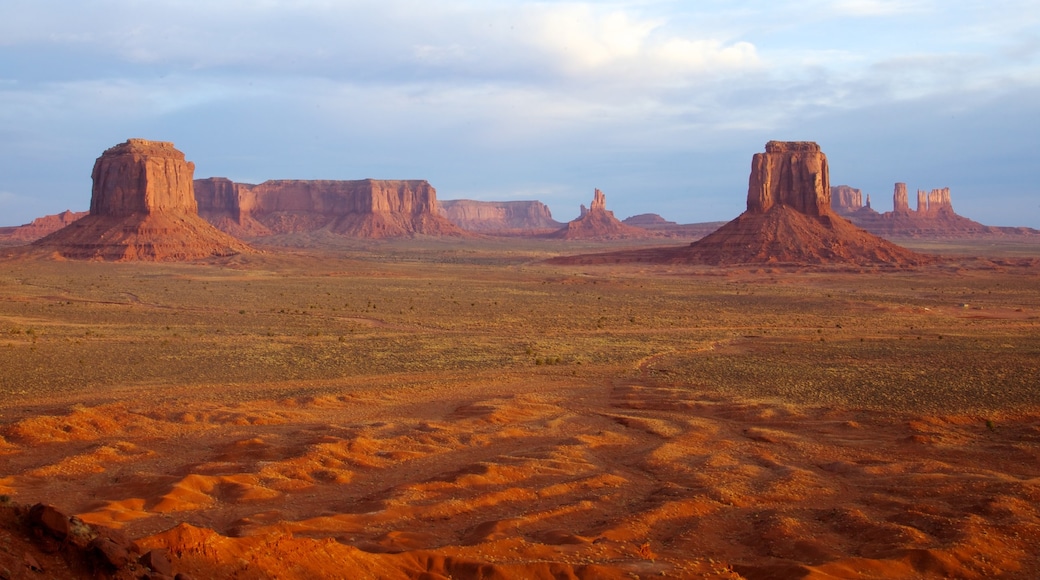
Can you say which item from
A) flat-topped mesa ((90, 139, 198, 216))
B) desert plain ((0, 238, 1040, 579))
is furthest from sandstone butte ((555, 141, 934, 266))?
desert plain ((0, 238, 1040, 579))

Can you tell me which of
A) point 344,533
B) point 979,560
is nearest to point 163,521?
point 344,533

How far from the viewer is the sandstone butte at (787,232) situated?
285ft

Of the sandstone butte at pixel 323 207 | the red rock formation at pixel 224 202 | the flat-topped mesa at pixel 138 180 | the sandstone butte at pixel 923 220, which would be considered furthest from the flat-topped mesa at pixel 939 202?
the flat-topped mesa at pixel 138 180

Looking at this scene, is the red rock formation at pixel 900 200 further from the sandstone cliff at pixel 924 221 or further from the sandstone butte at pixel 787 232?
the sandstone butte at pixel 787 232

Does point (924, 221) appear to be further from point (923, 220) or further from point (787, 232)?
point (787, 232)

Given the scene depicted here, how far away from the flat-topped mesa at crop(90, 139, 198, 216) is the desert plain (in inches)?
2453

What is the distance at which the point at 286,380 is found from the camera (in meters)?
23.5

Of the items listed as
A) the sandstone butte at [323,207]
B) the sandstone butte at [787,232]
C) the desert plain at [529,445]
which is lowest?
the desert plain at [529,445]

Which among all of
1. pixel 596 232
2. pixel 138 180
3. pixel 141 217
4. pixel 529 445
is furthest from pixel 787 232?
pixel 596 232

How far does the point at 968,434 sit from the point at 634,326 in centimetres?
2115

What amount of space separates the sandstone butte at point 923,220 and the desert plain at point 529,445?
15133 cm

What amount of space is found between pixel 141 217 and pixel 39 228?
251ft

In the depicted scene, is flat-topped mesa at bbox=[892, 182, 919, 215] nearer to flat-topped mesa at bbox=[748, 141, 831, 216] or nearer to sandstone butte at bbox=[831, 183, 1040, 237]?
sandstone butte at bbox=[831, 183, 1040, 237]

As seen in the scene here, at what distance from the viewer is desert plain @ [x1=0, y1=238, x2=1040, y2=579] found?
10.1 m
